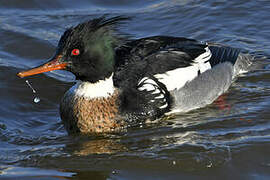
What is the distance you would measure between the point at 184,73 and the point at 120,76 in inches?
41.4

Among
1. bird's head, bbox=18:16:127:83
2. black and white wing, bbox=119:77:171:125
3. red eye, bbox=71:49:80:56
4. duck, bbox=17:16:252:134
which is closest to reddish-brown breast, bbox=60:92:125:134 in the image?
duck, bbox=17:16:252:134

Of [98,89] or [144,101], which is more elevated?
[98,89]

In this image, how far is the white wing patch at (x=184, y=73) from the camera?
8.08 m

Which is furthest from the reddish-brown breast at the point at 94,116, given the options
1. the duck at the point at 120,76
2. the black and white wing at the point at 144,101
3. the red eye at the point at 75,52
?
the red eye at the point at 75,52

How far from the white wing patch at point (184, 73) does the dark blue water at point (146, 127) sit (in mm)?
498

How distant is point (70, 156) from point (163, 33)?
5.13m

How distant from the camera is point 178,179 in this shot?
6.08 m

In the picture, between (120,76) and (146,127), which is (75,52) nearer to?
(120,76)

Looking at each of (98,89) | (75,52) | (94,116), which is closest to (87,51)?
(75,52)

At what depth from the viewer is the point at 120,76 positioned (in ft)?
25.9

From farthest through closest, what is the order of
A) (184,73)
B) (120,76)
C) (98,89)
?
(184,73), (120,76), (98,89)

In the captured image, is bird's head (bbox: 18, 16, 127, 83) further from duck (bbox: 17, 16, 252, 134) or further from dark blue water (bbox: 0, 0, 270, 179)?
dark blue water (bbox: 0, 0, 270, 179)

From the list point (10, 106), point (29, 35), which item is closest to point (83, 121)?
point (10, 106)

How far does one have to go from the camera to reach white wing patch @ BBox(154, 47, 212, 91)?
808 centimetres
